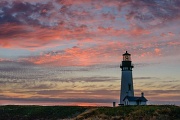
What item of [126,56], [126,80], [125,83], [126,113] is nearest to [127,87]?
[125,83]

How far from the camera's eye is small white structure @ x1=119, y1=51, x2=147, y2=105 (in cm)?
6581

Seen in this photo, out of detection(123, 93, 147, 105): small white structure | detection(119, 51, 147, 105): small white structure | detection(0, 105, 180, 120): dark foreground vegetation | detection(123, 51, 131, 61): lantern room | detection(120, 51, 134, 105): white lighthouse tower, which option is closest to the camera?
detection(0, 105, 180, 120): dark foreground vegetation

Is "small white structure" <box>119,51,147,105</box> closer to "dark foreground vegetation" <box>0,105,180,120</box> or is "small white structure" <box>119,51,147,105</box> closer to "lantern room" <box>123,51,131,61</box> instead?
"lantern room" <box>123,51,131,61</box>

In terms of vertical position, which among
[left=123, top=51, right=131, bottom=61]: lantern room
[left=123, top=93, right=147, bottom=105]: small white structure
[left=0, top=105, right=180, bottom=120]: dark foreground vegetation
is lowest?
[left=0, top=105, right=180, bottom=120]: dark foreground vegetation

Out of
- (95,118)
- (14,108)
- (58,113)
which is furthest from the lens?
(14,108)

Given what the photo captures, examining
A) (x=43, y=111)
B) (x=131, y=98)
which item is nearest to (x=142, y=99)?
(x=131, y=98)

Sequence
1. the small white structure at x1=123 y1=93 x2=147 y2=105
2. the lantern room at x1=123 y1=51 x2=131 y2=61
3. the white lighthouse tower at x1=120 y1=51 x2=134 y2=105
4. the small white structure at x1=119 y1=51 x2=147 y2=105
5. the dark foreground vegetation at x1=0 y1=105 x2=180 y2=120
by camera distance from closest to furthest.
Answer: the dark foreground vegetation at x1=0 y1=105 x2=180 y2=120 → the small white structure at x1=123 y1=93 x2=147 y2=105 → the small white structure at x1=119 y1=51 x2=147 y2=105 → the white lighthouse tower at x1=120 y1=51 x2=134 y2=105 → the lantern room at x1=123 y1=51 x2=131 y2=61

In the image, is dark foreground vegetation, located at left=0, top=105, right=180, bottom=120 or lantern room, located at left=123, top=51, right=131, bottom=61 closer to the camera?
dark foreground vegetation, located at left=0, top=105, right=180, bottom=120

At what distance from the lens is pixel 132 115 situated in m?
40.1

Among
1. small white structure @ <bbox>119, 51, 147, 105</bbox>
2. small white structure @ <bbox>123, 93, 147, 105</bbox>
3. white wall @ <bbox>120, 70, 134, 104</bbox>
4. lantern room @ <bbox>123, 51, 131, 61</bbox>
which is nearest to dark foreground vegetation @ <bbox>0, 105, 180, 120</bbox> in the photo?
small white structure @ <bbox>123, 93, 147, 105</bbox>

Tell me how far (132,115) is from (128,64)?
29.3 m

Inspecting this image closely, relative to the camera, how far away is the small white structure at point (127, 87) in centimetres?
6581

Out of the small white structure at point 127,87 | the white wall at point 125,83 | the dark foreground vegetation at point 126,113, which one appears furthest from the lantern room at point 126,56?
the dark foreground vegetation at point 126,113

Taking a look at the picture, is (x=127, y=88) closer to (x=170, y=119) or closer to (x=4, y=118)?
(x=4, y=118)
